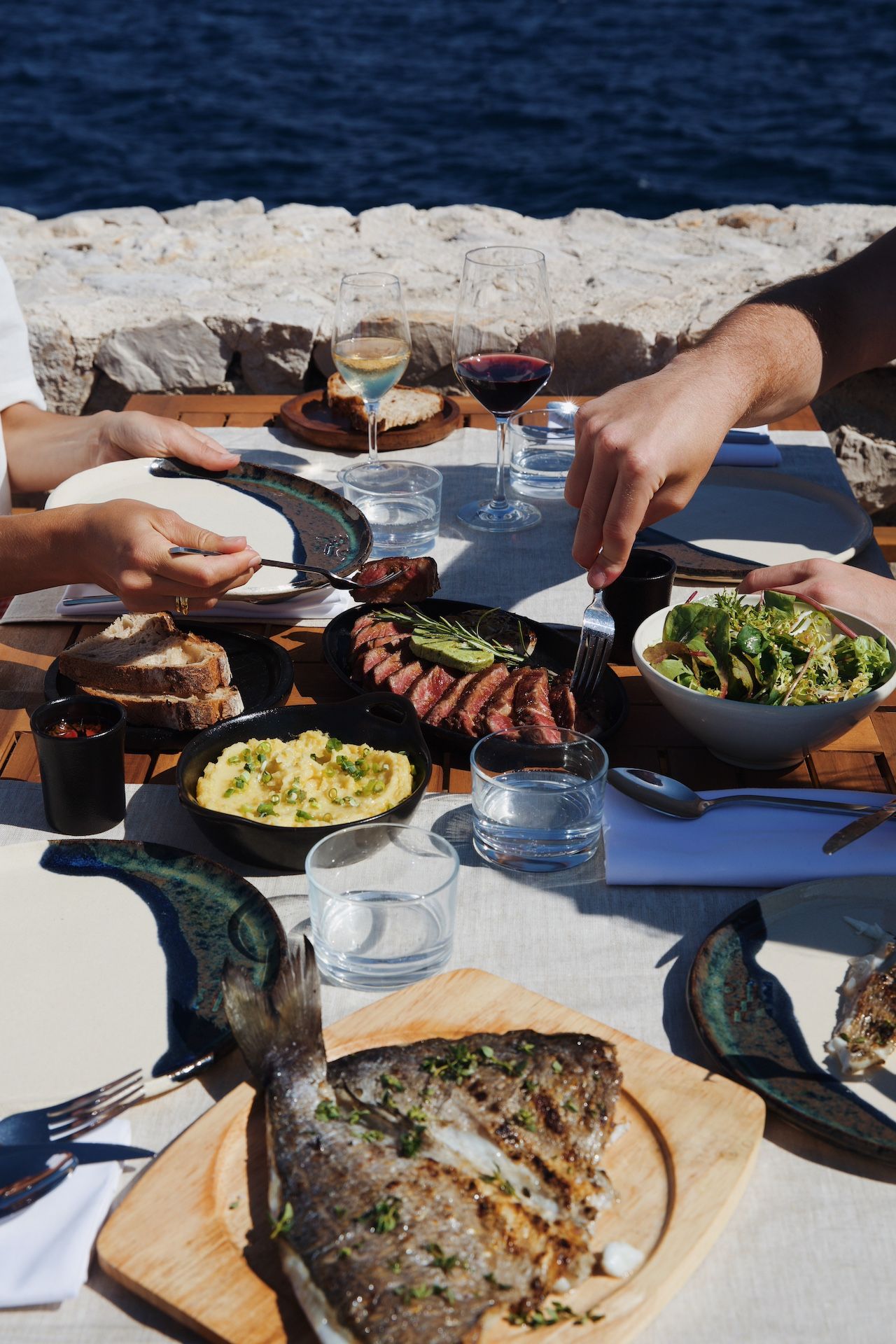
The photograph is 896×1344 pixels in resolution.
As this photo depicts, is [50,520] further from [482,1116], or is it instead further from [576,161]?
[576,161]

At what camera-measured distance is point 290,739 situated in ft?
5.70

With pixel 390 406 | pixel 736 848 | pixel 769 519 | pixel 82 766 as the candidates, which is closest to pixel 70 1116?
pixel 82 766

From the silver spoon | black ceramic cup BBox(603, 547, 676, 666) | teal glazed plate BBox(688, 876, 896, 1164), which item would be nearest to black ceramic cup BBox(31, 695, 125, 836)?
the silver spoon

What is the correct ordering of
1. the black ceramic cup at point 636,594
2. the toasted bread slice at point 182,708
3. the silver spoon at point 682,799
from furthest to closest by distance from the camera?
the black ceramic cup at point 636,594 < the toasted bread slice at point 182,708 < the silver spoon at point 682,799

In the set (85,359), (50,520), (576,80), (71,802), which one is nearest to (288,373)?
(85,359)

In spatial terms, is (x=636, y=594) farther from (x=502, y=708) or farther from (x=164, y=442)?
(x=164, y=442)

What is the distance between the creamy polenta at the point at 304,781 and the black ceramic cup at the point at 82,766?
0.12 meters

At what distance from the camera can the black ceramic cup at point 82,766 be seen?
5.07 ft

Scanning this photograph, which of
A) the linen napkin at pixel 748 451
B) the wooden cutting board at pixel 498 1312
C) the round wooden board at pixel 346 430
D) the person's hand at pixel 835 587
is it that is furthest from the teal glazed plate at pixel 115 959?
the linen napkin at pixel 748 451

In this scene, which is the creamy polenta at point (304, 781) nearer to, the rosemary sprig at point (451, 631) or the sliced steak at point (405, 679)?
the sliced steak at point (405, 679)

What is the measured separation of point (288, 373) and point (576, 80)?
22401 millimetres

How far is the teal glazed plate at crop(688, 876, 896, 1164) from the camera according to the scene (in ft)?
3.76

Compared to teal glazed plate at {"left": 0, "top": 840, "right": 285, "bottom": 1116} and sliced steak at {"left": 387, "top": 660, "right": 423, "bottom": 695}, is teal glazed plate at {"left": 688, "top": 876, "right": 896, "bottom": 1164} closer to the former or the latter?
teal glazed plate at {"left": 0, "top": 840, "right": 285, "bottom": 1116}

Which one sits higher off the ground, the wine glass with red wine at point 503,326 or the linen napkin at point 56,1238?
the wine glass with red wine at point 503,326
